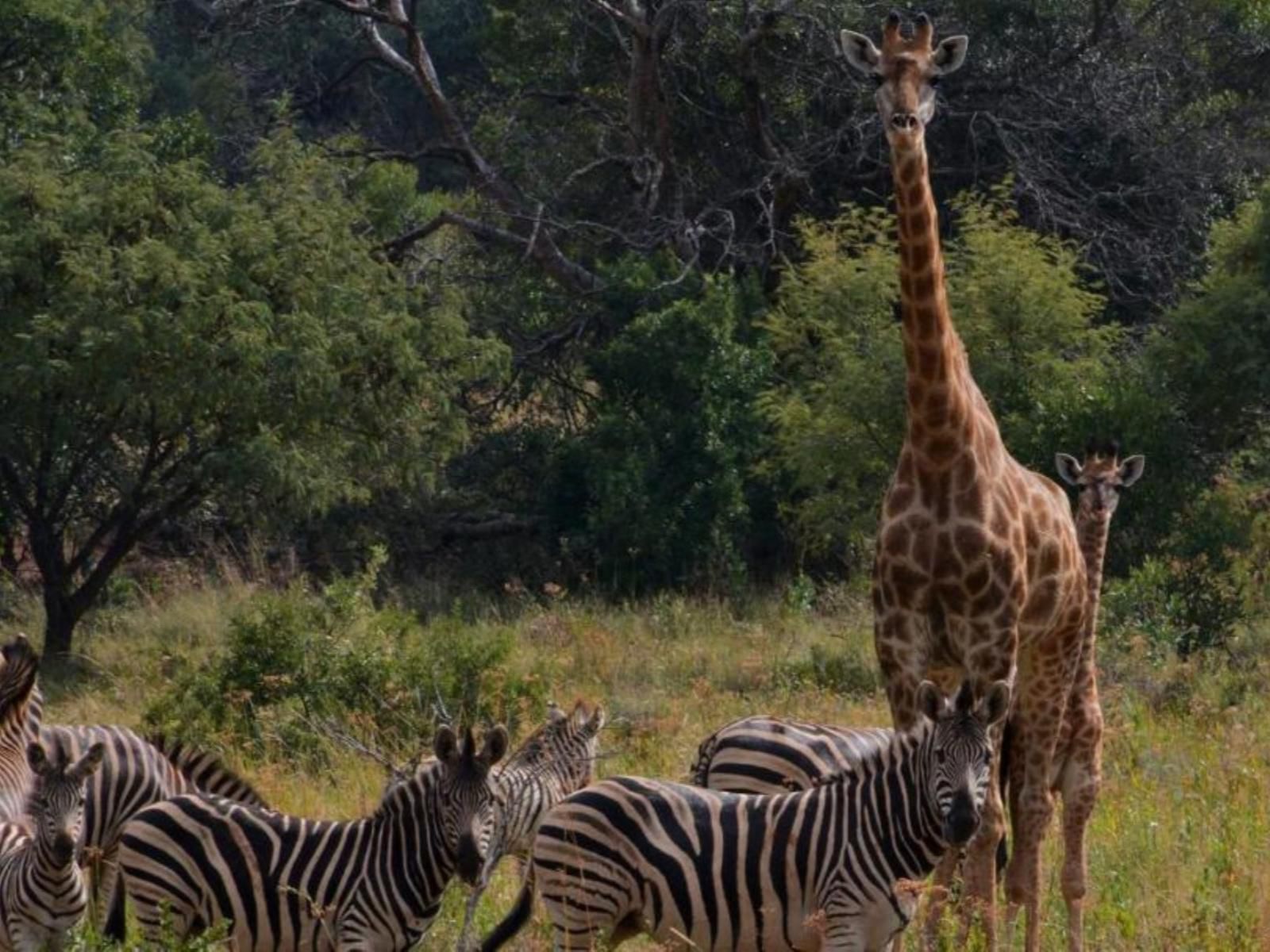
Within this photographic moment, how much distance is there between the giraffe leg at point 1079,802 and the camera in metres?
8.45

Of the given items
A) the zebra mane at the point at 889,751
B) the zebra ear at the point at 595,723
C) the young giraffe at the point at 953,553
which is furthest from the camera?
the zebra ear at the point at 595,723

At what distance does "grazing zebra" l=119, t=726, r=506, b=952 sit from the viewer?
7699 mm

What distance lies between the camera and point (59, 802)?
7.78 meters

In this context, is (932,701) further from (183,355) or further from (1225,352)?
(1225,352)

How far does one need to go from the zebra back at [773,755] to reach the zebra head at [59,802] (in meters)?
2.30

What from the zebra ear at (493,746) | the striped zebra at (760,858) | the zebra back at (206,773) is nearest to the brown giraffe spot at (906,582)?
the striped zebra at (760,858)

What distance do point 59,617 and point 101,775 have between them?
9.58 metres

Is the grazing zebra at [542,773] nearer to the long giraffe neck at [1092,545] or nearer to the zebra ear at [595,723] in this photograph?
the zebra ear at [595,723]

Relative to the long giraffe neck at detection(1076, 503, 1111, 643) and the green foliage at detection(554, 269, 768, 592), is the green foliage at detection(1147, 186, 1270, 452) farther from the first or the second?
the long giraffe neck at detection(1076, 503, 1111, 643)

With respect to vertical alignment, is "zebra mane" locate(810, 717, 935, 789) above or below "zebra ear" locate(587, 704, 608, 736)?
above

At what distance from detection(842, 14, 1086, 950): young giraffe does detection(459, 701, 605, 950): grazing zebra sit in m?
1.43

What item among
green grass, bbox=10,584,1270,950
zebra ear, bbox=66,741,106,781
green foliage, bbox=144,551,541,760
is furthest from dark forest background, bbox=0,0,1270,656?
zebra ear, bbox=66,741,106,781

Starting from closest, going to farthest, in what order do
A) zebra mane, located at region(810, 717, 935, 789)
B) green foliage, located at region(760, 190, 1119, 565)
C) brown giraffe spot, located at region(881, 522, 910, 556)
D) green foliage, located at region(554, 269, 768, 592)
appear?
zebra mane, located at region(810, 717, 935, 789), brown giraffe spot, located at region(881, 522, 910, 556), green foliage, located at region(760, 190, 1119, 565), green foliage, located at region(554, 269, 768, 592)

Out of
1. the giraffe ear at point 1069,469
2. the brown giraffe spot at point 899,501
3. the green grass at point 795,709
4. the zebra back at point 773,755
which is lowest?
the green grass at point 795,709
